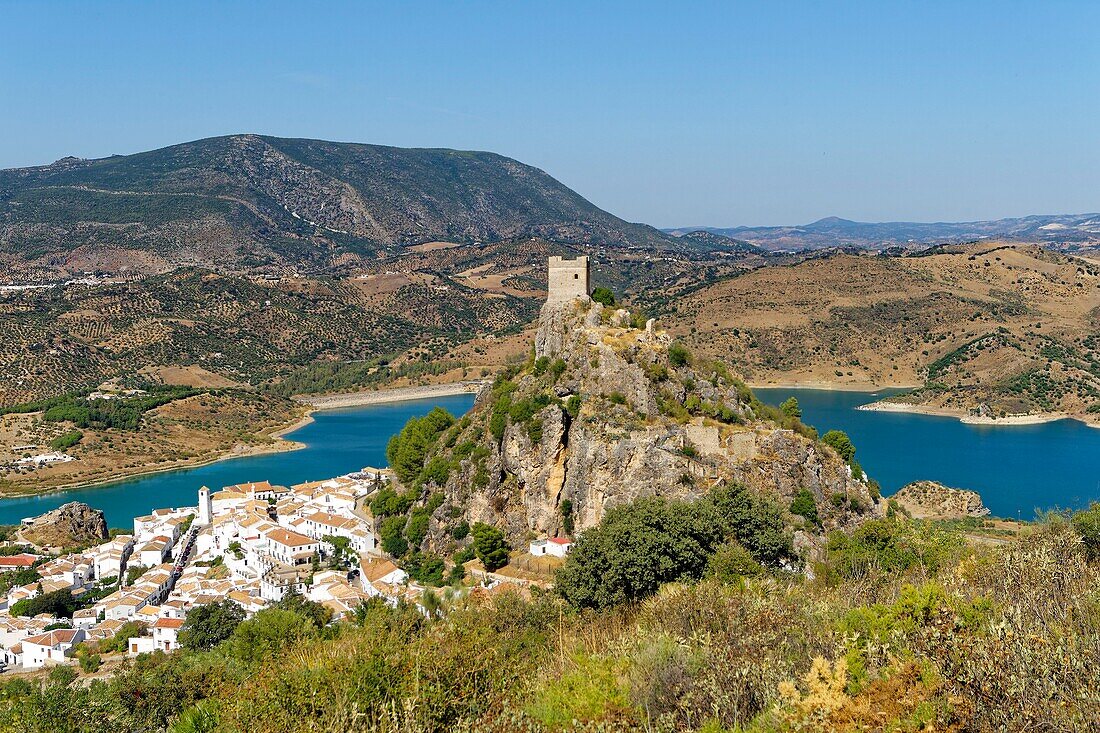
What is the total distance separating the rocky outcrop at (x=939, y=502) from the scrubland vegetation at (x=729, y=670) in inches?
1075

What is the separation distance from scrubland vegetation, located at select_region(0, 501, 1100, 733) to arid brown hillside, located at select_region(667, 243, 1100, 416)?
220 ft

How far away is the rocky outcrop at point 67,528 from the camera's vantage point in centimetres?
3825

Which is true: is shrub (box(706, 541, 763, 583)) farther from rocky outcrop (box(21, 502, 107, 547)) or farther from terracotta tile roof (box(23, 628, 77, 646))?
rocky outcrop (box(21, 502, 107, 547))

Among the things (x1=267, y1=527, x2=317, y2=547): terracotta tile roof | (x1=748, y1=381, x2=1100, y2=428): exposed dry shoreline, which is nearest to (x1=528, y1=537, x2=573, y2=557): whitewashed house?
(x1=267, y1=527, x2=317, y2=547): terracotta tile roof

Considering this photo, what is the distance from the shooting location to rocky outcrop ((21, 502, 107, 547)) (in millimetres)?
38247

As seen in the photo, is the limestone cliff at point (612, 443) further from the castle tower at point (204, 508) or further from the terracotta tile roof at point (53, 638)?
the castle tower at point (204, 508)

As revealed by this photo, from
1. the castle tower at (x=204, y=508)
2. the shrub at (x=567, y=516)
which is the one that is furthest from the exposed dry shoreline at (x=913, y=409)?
the shrub at (x=567, y=516)

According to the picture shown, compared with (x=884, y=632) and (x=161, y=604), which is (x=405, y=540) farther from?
(x=884, y=632)

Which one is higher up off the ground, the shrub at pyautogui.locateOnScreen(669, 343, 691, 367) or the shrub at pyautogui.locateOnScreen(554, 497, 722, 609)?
the shrub at pyautogui.locateOnScreen(669, 343, 691, 367)

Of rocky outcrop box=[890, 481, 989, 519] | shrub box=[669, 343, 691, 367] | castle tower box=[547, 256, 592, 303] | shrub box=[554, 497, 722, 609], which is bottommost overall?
rocky outcrop box=[890, 481, 989, 519]

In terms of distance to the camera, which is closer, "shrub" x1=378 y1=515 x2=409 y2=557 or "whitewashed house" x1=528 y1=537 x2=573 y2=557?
"whitewashed house" x1=528 y1=537 x2=573 y2=557

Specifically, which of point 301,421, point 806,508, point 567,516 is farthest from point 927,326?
point 567,516

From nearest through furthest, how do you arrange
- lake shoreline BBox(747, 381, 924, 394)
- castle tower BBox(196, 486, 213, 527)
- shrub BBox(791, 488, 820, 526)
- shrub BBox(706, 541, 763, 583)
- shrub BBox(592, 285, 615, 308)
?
shrub BBox(706, 541, 763, 583) → shrub BBox(791, 488, 820, 526) → shrub BBox(592, 285, 615, 308) → castle tower BBox(196, 486, 213, 527) → lake shoreline BBox(747, 381, 924, 394)

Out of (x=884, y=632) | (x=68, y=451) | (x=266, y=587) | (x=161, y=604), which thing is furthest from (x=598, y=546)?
(x=68, y=451)
